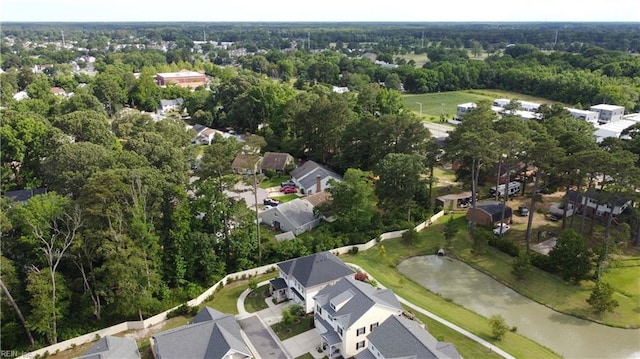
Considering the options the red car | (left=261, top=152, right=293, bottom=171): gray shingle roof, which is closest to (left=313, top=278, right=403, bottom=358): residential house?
the red car

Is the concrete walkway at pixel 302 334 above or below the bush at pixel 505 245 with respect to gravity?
below

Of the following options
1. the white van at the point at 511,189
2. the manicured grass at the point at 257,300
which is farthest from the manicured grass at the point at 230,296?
the white van at the point at 511,189

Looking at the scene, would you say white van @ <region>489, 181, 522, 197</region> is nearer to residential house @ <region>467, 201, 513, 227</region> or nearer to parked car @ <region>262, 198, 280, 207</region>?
residential house @ <region>467, 201, 513, 227</region>

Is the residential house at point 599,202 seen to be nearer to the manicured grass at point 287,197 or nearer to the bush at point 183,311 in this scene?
the manicured grass at point 287,197

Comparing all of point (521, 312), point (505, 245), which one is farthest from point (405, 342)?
point (505, 245)

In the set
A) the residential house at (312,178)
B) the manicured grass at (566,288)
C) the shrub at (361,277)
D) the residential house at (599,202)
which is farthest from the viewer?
the residential house at (312,178)

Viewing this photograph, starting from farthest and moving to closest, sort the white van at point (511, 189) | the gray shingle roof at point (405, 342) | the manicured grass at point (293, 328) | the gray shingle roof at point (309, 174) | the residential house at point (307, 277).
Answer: the gray shingle roof at point (309, 174) < the white van at point (511, 189) < the residential house at point (307, 277) < the manicured grass at point (293, 328) < the gray shingle roof at point (405, 342)

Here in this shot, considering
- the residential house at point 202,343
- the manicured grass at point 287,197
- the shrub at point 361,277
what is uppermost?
the residential house at point 202,343
